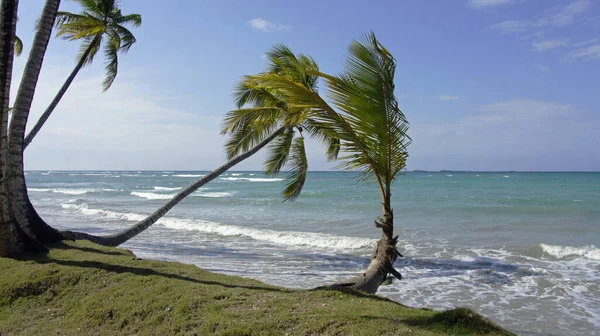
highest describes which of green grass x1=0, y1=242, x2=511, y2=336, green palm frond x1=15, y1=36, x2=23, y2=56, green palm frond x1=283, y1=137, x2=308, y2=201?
green palm frond x1=15, y1=36, x2=23, y2=56

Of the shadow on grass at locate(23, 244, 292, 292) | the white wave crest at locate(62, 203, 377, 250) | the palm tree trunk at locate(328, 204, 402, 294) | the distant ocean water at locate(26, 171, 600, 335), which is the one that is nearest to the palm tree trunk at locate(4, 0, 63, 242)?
the shadow on grass at locate(23, 244, 292, 292)

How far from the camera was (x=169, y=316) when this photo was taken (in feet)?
15.9

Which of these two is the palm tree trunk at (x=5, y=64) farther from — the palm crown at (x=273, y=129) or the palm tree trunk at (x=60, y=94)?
the palm tree trunk at (x=60, y=94)

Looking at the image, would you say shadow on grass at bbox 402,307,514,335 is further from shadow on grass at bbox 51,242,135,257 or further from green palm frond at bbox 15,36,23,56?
green palm frond at bbox 15,36,23,56

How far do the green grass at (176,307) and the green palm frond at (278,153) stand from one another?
4829 millimetres

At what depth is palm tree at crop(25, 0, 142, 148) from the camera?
12172 millimetres

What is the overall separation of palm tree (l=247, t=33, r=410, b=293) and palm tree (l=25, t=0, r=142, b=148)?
8550 mm

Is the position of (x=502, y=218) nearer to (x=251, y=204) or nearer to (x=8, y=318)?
(x=251, y=204)

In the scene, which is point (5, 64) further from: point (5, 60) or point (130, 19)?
point (130, 19)

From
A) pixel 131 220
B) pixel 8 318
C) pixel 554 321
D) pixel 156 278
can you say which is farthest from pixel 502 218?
pixel 8 318

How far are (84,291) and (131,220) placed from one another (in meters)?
18.0

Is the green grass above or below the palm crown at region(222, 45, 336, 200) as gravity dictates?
below

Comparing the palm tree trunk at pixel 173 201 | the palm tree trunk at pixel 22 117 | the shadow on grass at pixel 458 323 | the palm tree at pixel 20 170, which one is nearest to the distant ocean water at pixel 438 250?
the palm tree trunk at pixel 173 201

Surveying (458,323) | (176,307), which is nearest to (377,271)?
(458,323)
